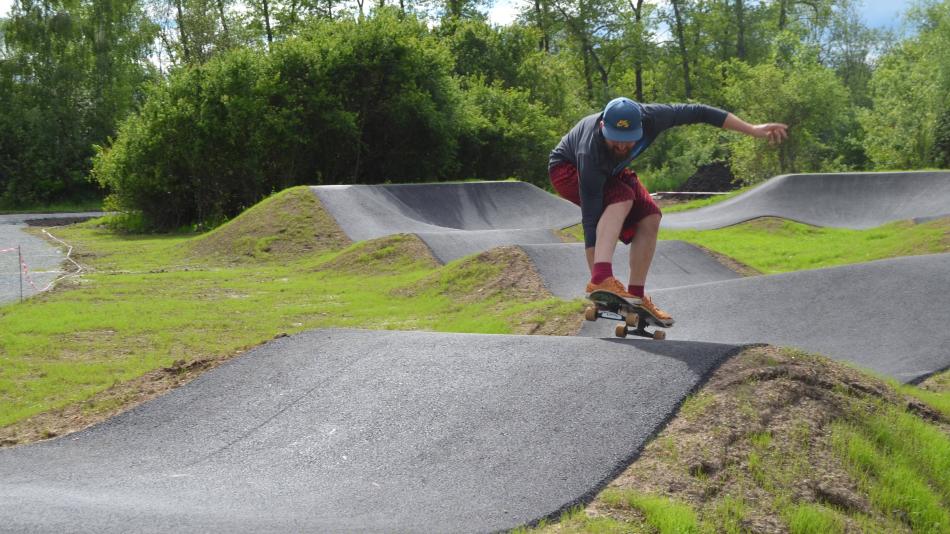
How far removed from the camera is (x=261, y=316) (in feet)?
41.6

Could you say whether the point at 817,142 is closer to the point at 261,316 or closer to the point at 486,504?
the point at 261,316

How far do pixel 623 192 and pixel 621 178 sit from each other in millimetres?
181

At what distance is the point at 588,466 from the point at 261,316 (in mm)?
8836

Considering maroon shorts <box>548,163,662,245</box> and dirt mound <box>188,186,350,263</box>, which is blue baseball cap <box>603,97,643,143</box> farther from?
dirt mound <box>188,186,350,263</box>

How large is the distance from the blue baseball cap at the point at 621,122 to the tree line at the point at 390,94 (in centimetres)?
2202

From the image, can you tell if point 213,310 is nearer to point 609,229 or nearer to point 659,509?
point 609,229

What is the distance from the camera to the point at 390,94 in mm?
29547

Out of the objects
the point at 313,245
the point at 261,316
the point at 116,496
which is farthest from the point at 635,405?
the point at 313,245

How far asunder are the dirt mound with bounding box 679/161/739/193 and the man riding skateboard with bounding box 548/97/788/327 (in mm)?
37072

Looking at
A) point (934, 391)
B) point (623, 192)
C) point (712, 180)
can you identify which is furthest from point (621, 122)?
point (712, 180)

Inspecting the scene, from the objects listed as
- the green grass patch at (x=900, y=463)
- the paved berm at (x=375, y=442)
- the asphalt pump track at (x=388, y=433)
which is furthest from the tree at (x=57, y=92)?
the green grass patch at (x=900, y=463)

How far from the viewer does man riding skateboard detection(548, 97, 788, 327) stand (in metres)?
6.23

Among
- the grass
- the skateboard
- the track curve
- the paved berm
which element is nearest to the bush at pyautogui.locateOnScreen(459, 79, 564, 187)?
the track curve

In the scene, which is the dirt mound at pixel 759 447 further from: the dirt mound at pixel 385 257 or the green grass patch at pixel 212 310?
the dirt mound at pixel 385 257
